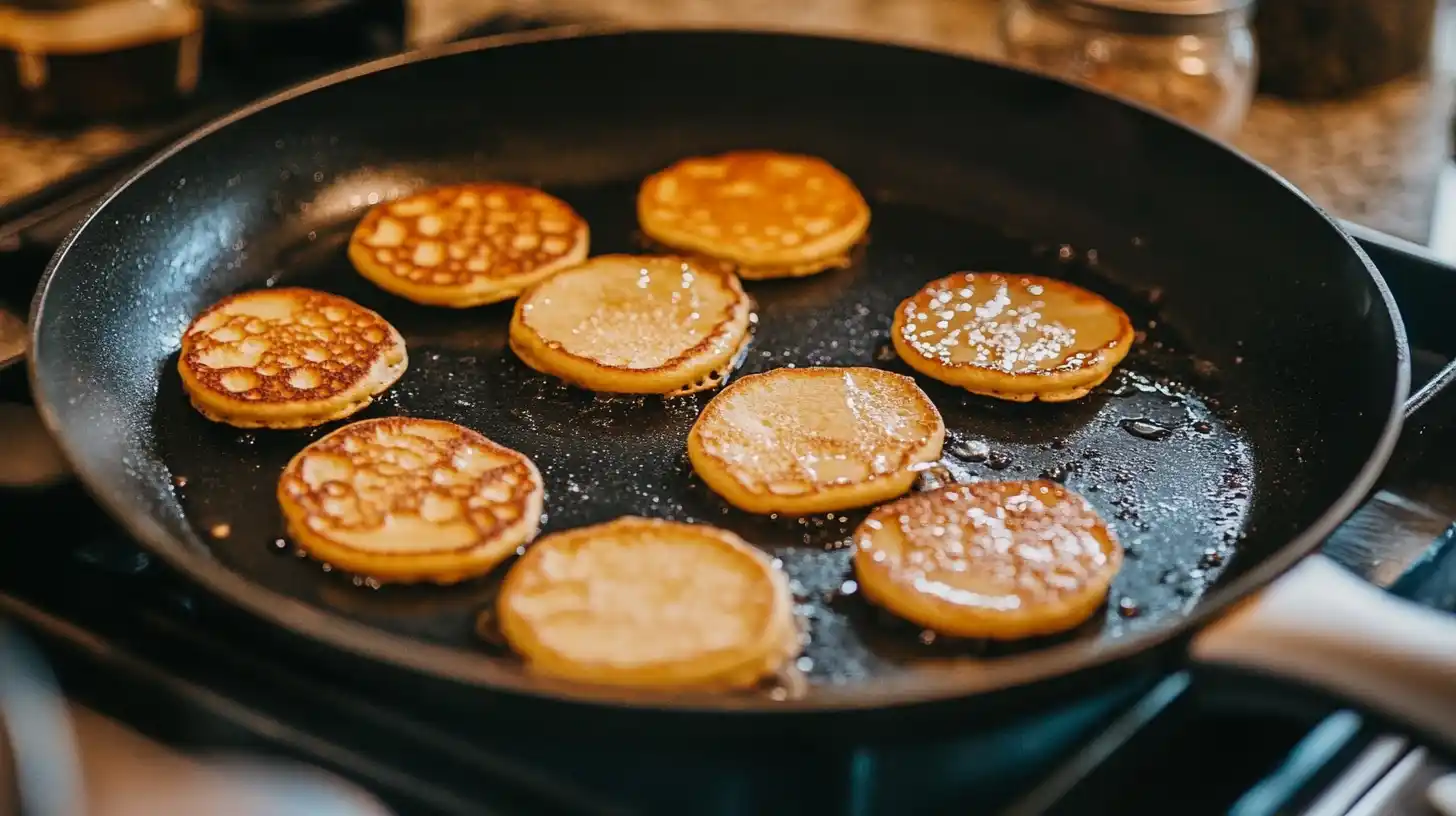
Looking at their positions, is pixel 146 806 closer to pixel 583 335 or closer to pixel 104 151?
pixel 583 335

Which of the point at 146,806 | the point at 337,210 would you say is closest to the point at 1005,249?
the point at 337,210

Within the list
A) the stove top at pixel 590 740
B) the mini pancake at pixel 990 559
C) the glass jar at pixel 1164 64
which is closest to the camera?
the stove top at pixel 590 740

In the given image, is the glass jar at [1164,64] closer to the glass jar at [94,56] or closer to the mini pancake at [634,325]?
the mini pancake at [634,325]

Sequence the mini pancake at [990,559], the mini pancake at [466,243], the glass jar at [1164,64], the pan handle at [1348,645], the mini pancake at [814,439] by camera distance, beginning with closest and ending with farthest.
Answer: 1. the pan handle at [1348,645]
2. the mini pancake at [990,559]
3. the mini pancake at [814,439]
4. the mini pancake at [466,243]
5. the glass jar at [1164,64]

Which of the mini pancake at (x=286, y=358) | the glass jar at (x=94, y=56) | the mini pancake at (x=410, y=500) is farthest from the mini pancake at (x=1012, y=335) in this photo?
the glass jar at (x=94, y=56)

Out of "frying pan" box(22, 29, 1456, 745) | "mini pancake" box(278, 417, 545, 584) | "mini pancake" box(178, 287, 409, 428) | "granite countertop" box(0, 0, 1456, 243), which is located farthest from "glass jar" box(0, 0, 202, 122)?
"mini pancake" box(278, 417, 545, 584)

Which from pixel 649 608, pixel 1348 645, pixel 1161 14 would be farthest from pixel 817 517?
pixel 1161 14
